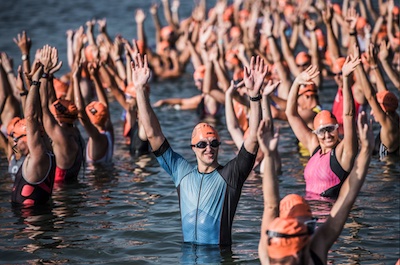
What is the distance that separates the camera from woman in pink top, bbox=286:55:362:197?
397 inches

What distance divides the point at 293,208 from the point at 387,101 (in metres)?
6.31

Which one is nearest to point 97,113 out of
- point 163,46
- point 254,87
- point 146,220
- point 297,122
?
point 146,220

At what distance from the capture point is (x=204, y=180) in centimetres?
909

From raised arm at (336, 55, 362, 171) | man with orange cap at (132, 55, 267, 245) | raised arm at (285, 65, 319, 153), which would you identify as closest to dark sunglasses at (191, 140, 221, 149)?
man with orange cap at (132, 55, 267, 245)

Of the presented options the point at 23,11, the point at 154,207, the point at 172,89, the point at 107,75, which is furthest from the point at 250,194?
the point at 23,11

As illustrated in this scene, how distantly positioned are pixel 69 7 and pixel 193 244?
98.8ft

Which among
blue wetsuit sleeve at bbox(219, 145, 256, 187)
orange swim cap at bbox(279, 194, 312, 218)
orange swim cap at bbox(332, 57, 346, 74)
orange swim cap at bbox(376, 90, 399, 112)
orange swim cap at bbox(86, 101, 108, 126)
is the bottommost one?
orange swim cap at bbox(279, 194, 312, 218)

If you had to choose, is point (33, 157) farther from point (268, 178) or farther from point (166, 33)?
point (166, 33)

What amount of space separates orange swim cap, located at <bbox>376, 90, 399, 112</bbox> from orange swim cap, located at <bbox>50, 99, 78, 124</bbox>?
447cm

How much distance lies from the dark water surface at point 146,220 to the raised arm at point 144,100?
4.28 feet

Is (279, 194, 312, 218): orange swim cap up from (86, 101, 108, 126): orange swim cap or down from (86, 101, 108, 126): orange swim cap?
down

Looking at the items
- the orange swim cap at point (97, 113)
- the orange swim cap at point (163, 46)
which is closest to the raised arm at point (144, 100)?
the orange swim cap at point (97, 113)

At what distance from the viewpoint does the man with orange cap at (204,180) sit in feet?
29.3

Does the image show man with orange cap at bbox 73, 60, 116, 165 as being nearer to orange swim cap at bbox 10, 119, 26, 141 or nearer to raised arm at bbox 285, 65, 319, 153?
orange swim cap at bbox 10, 119, 26, 141
